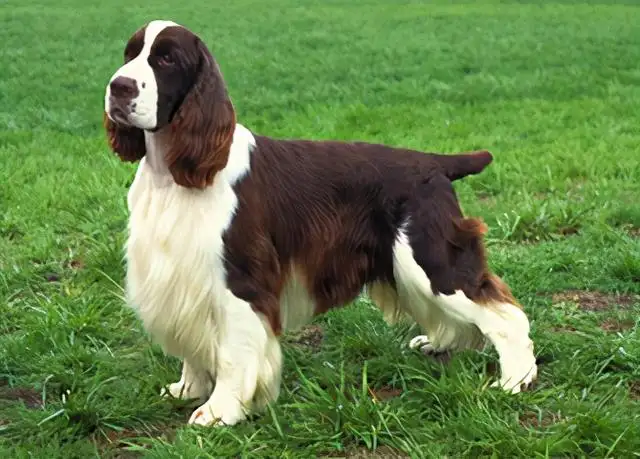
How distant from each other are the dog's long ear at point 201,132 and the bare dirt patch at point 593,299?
83.4 inches

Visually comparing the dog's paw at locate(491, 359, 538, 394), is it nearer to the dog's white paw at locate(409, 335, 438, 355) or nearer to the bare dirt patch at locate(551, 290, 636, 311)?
the dog's white paw at locate(409, 335, 438, 355)

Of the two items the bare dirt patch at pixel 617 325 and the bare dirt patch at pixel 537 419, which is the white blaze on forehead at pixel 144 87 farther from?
the bare dirt patch at pixel 617 325

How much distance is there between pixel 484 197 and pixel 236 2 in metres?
18.0

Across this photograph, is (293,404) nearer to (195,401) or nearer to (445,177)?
(195,401)

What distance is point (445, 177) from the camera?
352cm

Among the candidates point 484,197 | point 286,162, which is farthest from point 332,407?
point 484,197

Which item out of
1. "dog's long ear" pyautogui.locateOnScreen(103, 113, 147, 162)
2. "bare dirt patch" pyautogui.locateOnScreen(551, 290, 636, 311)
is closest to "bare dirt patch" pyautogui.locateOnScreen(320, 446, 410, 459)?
Result: "dog's long ear" pyautogui.locateOnScreen(103, 113, 147, 162)

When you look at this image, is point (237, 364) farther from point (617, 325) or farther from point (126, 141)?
point (617, 325)

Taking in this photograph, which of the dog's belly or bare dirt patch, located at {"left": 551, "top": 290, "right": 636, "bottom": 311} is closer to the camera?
the dog's belly

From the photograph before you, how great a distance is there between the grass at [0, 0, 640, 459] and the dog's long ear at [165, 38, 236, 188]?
89 cm

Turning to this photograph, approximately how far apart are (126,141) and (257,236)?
581mm

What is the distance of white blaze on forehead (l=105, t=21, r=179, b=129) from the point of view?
2.89 meters

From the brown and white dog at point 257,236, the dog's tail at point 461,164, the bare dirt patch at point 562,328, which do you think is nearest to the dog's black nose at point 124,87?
the brown and white dog at point 257,236

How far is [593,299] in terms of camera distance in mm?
4383
